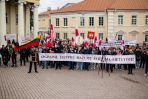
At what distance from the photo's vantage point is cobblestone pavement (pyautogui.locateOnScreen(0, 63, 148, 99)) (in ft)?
48.9

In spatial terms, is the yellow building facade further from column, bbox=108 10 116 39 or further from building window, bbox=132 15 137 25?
building window, bbox=132 15 137 25

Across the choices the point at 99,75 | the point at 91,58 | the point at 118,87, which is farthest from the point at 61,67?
the point at 118,87

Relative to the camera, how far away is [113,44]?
2827 cm

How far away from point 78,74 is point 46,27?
62139 millimetres

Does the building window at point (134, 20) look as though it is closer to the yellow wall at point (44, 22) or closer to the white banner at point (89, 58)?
the yellow wall at point (44, 22)

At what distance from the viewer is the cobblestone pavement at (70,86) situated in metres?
A: 14.9

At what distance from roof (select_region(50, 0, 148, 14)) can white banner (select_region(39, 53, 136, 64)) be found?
105 feet

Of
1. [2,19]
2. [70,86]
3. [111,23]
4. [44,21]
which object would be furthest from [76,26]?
[70,86]

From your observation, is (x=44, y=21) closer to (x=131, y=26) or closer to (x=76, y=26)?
(x=76, y=26)

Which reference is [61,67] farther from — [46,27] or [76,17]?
[46,27]

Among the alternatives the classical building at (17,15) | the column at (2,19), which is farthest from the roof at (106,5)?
the column at (2,19)

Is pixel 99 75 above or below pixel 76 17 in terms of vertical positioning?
below

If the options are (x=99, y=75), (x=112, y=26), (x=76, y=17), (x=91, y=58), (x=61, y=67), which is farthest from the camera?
(x=76, y=17)

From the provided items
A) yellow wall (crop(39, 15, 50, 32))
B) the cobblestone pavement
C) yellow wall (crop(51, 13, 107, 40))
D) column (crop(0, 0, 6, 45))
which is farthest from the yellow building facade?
the cobblestone pavement
